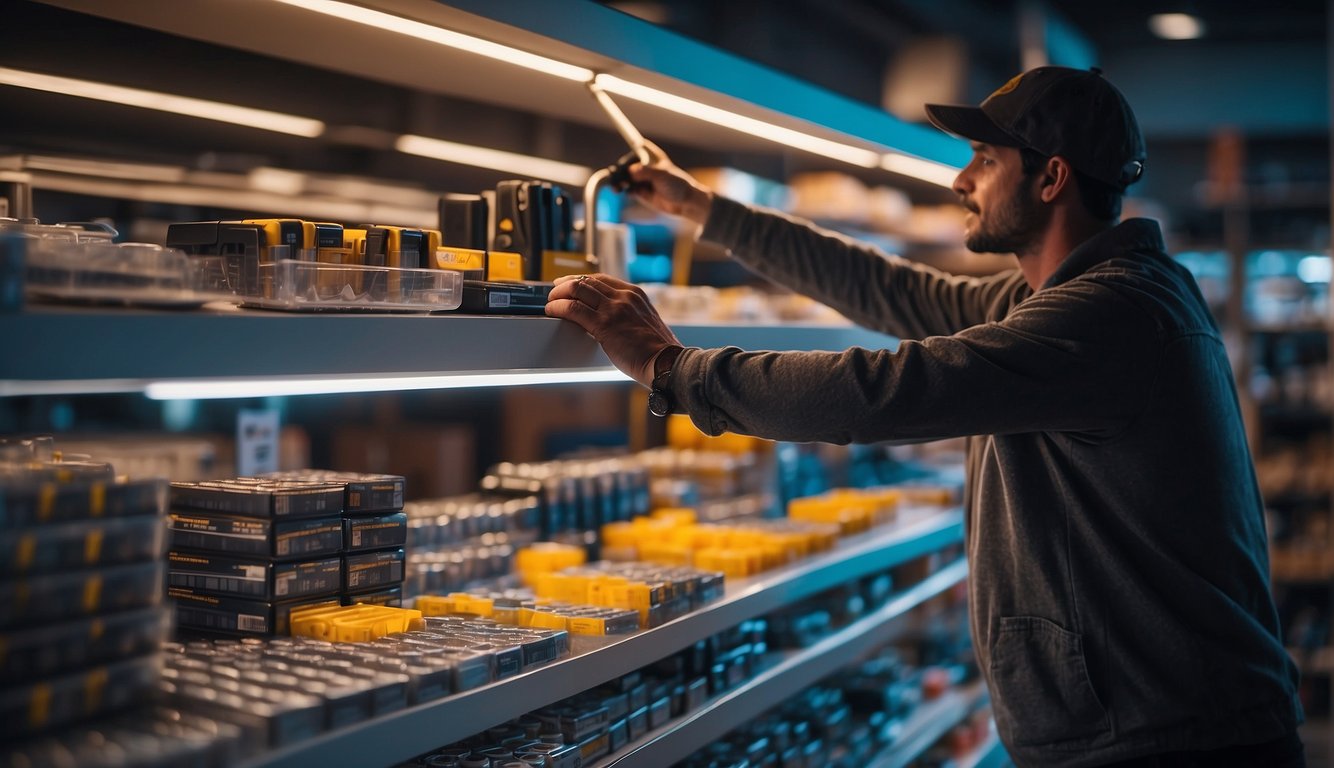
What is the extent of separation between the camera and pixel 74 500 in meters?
1.35

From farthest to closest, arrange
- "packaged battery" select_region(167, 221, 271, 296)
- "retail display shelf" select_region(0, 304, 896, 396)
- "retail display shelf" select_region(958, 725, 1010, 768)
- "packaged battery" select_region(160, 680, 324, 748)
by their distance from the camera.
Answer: "retail display shelf" select_region(958, 725, 1010, 768), "packaged battery" select_region(167, 221, 271, 296), "packaged battery" select_region(160, 680, 324, 748), "retail display shelf" select_region(0, 304, 896, 396)

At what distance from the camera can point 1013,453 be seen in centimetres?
224

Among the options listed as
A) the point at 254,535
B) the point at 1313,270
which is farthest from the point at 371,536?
the point at 1313,270

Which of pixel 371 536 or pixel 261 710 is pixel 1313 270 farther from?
pixel 261 710

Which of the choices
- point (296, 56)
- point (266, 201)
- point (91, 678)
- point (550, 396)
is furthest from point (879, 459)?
point (91, 678)

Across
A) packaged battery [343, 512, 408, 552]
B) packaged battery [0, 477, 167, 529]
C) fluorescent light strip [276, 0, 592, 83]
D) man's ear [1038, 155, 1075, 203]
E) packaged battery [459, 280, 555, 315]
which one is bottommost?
packaged battery [343, 512, 408, 552]

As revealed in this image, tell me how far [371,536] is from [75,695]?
0.67 m

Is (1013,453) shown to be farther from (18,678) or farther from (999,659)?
(18,678)

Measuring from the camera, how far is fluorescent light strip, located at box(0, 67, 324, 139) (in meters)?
2.40

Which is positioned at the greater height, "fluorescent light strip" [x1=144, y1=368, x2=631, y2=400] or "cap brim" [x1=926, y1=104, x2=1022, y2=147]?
"cap brim" [x1=926, y1=104, x2=1022, y2=147]

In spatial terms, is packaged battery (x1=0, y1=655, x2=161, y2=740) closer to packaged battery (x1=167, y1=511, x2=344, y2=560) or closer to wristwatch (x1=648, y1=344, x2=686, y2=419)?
packaged battery (x1=167, y1=511, x2=344, y2=560)

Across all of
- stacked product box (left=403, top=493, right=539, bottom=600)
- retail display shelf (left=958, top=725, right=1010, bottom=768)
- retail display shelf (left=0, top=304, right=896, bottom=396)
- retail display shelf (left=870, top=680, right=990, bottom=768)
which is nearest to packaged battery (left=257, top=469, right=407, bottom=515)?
retail display shelf (left=0, top=304, right=896, bottom=396)

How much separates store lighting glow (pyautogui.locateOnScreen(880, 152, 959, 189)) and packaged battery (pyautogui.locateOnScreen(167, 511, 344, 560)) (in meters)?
2.29

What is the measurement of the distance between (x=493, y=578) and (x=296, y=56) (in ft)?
3.95
